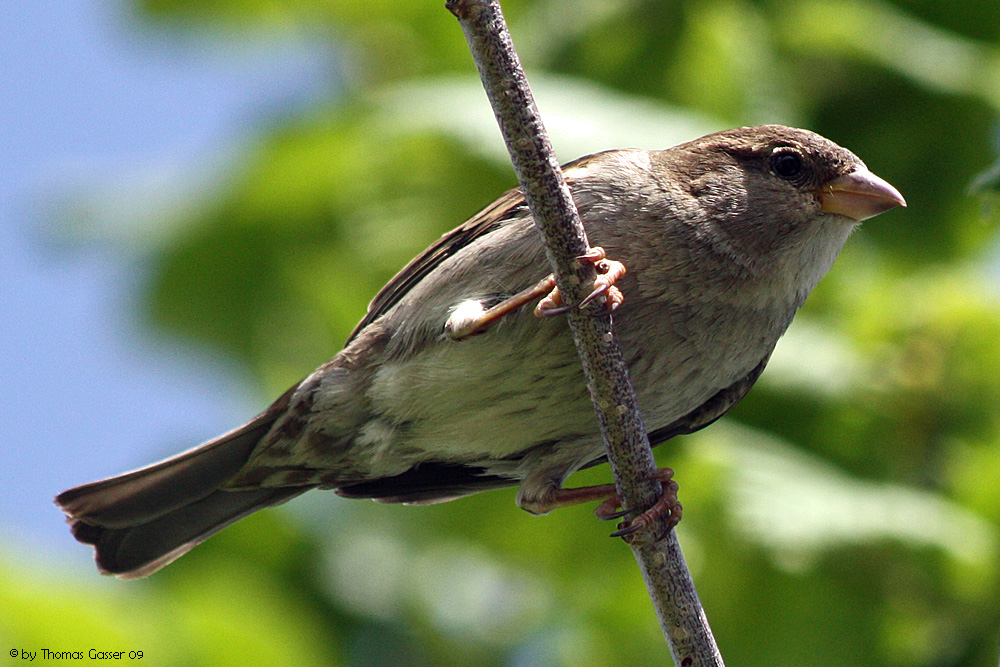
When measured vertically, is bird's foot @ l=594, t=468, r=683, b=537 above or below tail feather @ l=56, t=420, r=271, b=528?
below

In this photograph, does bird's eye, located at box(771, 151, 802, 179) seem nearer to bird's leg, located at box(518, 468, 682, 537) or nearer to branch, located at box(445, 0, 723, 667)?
bird's leg, located at box(518, 468, 682, 537)

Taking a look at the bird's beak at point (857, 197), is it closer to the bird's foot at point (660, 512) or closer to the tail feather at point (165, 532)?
the bird's foot at point (660, 512)

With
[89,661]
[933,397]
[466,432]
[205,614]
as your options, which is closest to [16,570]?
[89,661]

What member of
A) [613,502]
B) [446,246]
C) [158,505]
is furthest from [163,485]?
[613,502]

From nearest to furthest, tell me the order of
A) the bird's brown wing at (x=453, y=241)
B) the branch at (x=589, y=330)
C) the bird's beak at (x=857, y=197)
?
the branch at (x=589, y=330) → the bird's beak at (x=857, y=197) → the bird's brown wing at (x=453, y=241)

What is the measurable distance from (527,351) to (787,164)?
3.61 feet

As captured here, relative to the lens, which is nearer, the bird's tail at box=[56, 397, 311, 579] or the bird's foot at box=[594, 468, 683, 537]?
the bird's foot at box=[594, 468, 683, 537]

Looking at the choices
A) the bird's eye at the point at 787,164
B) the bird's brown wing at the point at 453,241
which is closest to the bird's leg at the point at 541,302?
the bird's brown wing at the point at 453,241

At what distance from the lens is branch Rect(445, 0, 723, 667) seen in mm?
2590

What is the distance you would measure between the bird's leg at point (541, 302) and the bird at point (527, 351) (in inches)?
0.4

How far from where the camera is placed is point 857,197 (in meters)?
3.62

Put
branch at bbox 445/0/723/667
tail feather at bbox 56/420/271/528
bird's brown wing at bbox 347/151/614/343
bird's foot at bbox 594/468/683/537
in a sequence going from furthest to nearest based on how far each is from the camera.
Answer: tail feather at bbox 56/420/271/528
bird's brown wing at bbox 347/151/614/343
bird's foot at bbox 594/468/683/537
branch at bbox 445/0/723/667

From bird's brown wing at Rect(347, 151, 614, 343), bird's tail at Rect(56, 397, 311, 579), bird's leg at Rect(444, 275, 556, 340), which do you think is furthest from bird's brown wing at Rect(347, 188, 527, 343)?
bird's tail at Rect(56, 397, 311, 579)

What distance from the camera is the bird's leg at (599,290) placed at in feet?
9.14
